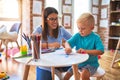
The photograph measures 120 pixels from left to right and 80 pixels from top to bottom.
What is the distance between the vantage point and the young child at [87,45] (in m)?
1.53

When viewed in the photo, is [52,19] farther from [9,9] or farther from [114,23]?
[114,23]

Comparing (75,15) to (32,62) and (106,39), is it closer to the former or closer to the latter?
(106,39)

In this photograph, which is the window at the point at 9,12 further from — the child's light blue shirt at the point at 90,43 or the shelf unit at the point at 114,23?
the child's light blue shirt at the point at 90,43

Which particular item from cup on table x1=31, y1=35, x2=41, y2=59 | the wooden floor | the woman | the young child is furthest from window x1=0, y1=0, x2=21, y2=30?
cup on table x1=31, y1=35, x2=41, y2=59

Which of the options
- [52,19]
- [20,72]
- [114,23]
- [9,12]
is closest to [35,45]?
[52,19]

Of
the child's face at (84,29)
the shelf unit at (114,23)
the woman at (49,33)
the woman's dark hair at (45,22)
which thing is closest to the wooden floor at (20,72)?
the woman at (49,33)

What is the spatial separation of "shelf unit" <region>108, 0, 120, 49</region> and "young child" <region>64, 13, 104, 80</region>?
417cm

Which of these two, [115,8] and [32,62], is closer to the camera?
[32,62]

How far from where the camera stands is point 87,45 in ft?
5.37

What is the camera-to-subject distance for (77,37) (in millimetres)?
1693

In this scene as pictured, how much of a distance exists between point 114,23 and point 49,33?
4.23 metres

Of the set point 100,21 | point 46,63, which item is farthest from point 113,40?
point 46,63

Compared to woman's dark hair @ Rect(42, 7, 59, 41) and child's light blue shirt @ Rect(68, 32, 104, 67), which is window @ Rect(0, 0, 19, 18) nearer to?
woman's dark hair @ Rect(42, 7, 59, 41)

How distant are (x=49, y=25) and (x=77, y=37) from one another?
30 cm
